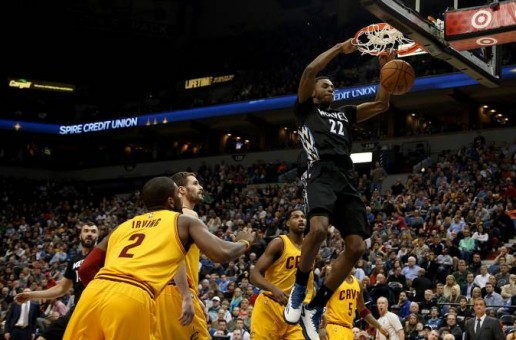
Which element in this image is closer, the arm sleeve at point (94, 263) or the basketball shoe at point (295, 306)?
the arm sleeve at point (94, 263)

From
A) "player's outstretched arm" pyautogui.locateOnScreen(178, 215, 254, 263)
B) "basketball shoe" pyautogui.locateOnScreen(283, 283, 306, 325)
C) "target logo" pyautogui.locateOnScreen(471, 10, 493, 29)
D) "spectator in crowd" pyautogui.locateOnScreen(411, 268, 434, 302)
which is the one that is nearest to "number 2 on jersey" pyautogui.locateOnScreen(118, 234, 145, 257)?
"player's outstretched arm" pyautogui.locateOnScreen(178, 215, 254, 263)

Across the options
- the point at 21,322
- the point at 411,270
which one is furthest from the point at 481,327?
the point at 21,322

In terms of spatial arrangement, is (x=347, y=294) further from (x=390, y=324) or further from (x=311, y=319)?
(x=311, y=319)

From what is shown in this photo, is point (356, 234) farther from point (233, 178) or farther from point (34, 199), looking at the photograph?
point (34, 199)

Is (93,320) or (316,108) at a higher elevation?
(316,108)

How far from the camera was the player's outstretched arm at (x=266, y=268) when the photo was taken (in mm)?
7340

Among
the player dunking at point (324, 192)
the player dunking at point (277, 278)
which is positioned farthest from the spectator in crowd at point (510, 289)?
the player dunking at point (324, 192)

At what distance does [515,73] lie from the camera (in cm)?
2355

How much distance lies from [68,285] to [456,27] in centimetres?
610

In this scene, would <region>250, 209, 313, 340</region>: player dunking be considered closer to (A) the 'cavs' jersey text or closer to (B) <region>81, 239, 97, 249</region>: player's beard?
(B) <region>81, 239, 97, 249</region>: player's beard

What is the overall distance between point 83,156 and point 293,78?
14.9 metres

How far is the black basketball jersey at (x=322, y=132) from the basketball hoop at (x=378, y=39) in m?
0.76

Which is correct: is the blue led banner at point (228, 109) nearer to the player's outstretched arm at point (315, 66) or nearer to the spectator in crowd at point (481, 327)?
the spectator in crowd at point (481, 327)

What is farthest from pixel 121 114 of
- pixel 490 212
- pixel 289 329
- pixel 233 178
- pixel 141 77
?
pixel 289 329
